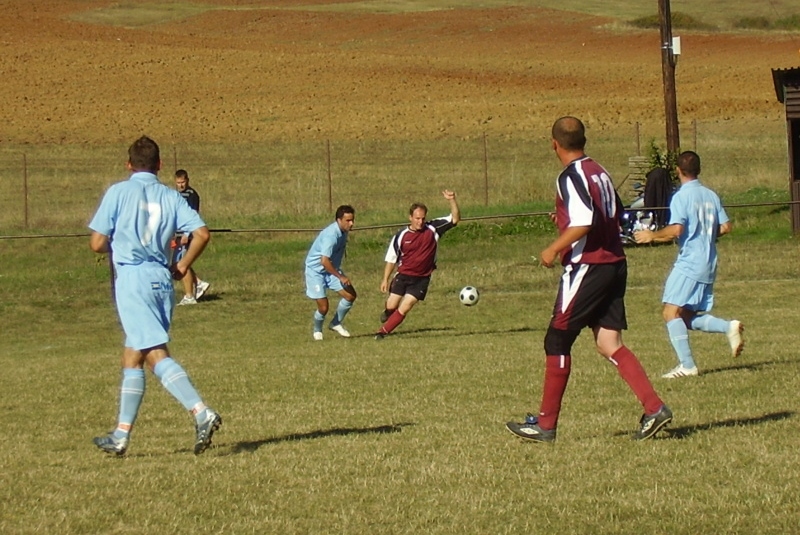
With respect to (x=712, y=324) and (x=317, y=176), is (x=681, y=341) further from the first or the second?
(x=317, y=176)

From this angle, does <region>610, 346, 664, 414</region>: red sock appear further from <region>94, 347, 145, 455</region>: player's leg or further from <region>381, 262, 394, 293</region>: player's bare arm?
<region>381, 262, 394, 293</region>: player's bare arm

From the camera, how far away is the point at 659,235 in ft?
31.0

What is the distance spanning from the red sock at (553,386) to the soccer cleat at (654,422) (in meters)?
0.49

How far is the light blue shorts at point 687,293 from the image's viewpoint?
10867 mm

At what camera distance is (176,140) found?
4219cm

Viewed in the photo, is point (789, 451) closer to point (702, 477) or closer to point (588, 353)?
point (702, 477)

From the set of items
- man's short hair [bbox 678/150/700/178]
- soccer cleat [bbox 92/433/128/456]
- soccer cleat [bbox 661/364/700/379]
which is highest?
man's short hair [bbox 678/150/700/178]

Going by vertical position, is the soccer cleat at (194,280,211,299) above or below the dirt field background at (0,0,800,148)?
below

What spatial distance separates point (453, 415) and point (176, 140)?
112ft

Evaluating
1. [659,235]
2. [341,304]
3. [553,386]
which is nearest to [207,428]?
[553,386]

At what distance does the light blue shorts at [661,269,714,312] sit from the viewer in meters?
10.9

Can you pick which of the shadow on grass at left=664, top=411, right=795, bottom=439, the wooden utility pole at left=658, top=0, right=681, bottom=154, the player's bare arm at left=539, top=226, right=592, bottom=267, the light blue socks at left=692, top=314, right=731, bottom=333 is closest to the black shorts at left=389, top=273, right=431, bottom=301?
the light blue socks at left=692, top=314, right=731, bottom=333

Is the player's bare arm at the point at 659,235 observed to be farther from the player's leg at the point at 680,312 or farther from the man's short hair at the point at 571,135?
the man's short hair at the point at 571,135

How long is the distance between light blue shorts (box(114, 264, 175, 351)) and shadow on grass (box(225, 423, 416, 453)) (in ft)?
3.09
